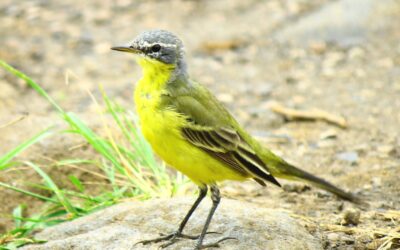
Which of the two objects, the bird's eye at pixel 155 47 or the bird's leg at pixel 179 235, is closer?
the bird's leg at pixel 179 235

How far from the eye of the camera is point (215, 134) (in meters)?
5.00

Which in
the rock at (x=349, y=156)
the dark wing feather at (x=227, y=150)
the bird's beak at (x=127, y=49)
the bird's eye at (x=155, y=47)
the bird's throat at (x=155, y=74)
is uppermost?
the bird's eye at (x=155, y=47)

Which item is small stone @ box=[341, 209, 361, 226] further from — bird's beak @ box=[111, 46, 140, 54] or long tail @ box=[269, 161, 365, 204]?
bird's beak @ box=[111, 46, 140, 54]

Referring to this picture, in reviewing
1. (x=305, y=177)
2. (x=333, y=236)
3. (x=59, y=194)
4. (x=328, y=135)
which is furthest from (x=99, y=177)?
(x=328, y=135)

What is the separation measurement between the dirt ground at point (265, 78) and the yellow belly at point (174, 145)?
40.0 inches

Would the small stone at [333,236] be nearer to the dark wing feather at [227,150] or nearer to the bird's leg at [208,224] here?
the dark wing feather at [227,150]

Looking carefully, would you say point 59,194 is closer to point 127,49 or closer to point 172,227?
point 172,227

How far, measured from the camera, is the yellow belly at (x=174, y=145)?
188 inches

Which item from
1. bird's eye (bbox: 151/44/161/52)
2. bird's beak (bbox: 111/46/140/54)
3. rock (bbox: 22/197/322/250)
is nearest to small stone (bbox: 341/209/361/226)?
rock (bbox: 22/197/322/250)

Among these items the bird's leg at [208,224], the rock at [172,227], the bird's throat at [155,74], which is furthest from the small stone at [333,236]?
the bird's throat at [155,74]

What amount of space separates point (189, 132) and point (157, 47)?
26.6 inches

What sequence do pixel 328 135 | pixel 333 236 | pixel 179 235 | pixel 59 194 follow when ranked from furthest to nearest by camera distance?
pixel 328 135, pixel 59 194, pixel 333 236, pixel 179 235

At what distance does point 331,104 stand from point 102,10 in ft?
15.8

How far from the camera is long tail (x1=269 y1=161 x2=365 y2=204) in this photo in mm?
5031
